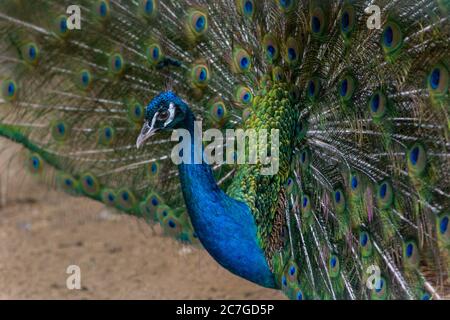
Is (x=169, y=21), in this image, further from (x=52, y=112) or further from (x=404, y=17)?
(x=404, y=17)

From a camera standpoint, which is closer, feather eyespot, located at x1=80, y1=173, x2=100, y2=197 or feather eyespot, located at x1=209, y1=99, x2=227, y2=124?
feather eyespot, located at x1=209, y1=99, x2=227, y2=124

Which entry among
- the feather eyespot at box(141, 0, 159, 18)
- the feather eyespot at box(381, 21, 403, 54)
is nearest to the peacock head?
the feather eyespot at box(141, 0, 159, 18)

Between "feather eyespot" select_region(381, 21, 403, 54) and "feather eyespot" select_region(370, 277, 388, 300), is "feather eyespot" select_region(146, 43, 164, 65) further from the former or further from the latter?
"feather eyespot" select_region(370, 277, 388, 300)

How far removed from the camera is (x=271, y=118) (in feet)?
9.59

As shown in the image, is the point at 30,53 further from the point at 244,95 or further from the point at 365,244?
the point at 365,244

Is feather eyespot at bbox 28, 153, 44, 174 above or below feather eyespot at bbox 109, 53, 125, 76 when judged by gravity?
below

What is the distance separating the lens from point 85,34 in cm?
346

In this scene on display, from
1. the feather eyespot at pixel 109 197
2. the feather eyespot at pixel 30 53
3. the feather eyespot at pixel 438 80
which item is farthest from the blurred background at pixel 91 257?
the feather eyespot at pixel 438 80

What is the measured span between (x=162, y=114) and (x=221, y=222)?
0.49 m

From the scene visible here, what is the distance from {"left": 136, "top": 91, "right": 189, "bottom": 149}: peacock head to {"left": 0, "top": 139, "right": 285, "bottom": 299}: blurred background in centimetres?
105

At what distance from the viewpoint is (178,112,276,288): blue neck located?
2854 millimetres

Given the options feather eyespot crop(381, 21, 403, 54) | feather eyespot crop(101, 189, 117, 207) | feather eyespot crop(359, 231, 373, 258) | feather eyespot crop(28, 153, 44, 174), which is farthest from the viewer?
feather eyespot crop(28, 153, 44, 174)

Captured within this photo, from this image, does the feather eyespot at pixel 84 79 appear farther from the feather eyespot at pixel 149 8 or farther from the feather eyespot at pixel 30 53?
the feather eyespot at pixel 149 8

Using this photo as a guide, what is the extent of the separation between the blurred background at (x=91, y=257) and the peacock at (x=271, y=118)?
0.40 metres
